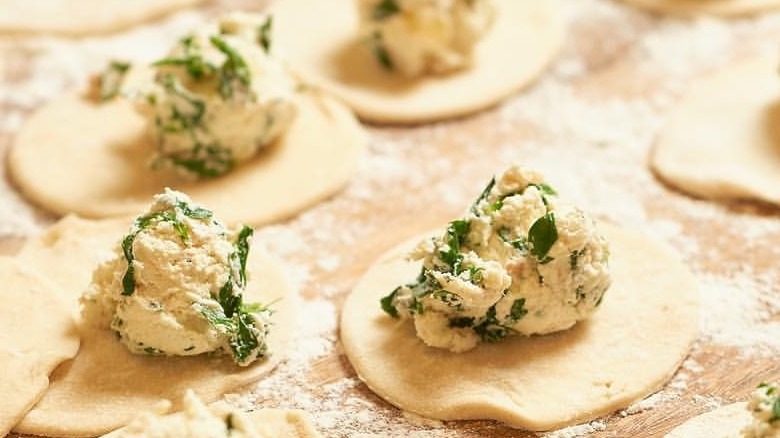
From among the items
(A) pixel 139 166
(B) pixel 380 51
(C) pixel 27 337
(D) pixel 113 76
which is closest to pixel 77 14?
(D) pixel 113 76

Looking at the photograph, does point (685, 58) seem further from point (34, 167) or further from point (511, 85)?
point (34, 167)

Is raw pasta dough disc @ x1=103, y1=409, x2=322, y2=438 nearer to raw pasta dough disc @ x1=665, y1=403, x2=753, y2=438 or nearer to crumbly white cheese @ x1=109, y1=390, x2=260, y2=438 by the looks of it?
crumbly white cheese @ x1=109, y1=390, x2=260, y2=438

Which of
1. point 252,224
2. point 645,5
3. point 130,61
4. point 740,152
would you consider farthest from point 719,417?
point 130,61

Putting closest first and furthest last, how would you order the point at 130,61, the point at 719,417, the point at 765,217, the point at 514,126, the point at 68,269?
the point at 719,417
the point at 68,269
the point at 765,217
the point at 514,126
the point at 130,61

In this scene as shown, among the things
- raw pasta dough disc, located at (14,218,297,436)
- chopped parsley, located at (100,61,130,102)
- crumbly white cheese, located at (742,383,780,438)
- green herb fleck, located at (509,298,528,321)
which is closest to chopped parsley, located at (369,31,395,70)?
chopped parsley, located at (100,61,130,102)

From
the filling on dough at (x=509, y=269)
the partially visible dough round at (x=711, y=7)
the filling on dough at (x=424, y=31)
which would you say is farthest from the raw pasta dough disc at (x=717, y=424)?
the partially visible dough round at (x=711, y=7)

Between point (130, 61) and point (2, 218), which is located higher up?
point (130, 61)

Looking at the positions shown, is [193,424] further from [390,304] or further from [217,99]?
[217,99]
